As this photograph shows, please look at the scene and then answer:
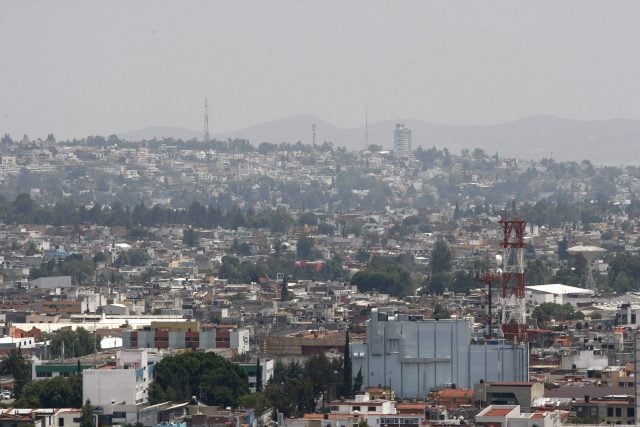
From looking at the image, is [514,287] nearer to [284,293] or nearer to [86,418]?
[86,418]

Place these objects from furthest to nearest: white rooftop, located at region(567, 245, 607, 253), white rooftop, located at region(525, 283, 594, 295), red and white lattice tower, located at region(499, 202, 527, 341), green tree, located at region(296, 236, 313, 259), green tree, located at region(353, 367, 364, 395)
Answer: green tree, located at region(296, 236, 313, 259) < white rooftop, located at region(567, 245, 607, 253) < white rooftop, located at region(525, 283, 594, 295) < red and white lattice tower, located at region(499, 202, 527, 341) < green tree, located at region(353, 367, 364, 395)

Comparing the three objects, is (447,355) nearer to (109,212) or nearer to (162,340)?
(162,340)

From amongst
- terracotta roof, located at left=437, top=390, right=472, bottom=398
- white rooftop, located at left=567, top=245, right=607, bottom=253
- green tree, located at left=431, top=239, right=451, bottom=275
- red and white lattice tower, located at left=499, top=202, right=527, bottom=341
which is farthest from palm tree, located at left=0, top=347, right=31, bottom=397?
white rooftop, located at left=567, top=245, right=607, bottom=253

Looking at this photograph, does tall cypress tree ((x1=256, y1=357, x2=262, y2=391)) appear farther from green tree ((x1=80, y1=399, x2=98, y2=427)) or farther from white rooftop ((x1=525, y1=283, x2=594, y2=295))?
white rooftop ((x1=525, y1=283, x2=594, y2=295))

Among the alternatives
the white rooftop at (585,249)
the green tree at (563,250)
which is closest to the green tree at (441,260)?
the green tree at (563,250)

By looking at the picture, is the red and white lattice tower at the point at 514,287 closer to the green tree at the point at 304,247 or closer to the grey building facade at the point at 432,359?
the grey building facade at the point at 432,359

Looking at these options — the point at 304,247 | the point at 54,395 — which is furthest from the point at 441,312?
the point at 304,247
